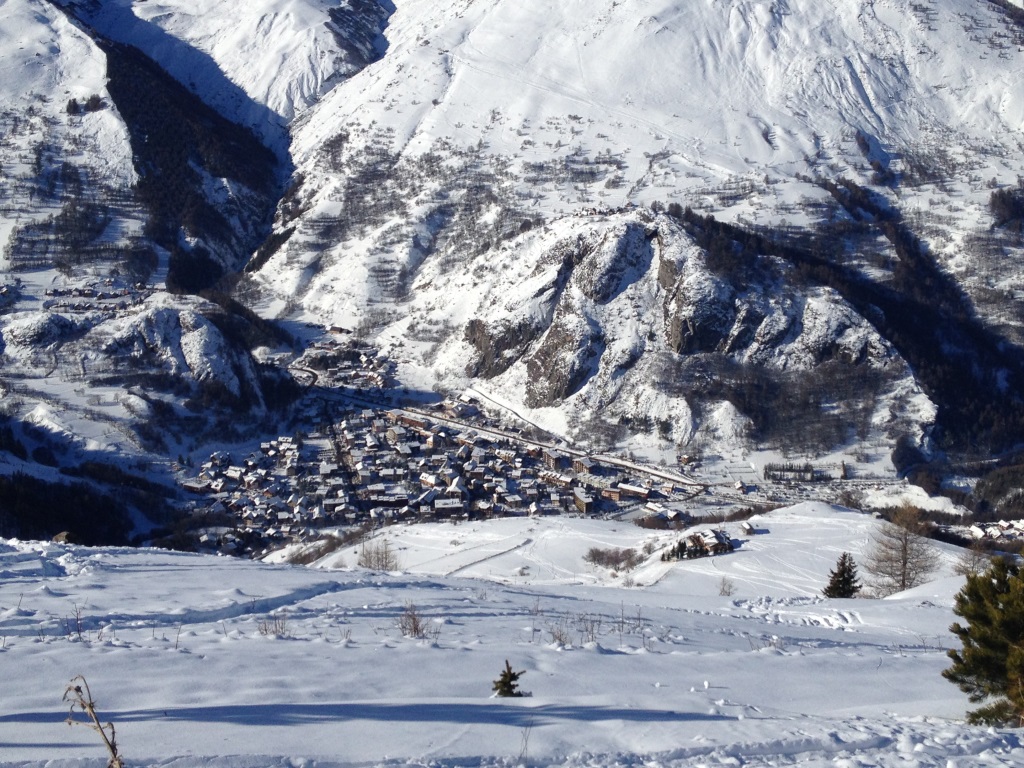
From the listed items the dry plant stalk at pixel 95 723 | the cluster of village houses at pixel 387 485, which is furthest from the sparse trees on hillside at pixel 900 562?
the dry plant stalk at pixel 95 723

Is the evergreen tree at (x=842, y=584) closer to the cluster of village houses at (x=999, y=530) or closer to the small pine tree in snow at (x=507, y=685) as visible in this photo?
the small pine tree in snow at (x=507, y=685)

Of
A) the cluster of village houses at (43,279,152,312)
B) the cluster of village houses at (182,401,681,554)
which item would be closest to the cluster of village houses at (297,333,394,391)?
the cluster of village houses at (182,401,681,554)

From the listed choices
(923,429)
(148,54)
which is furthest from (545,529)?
(148,54)

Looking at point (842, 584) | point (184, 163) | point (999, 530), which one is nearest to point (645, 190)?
point (999, 530)

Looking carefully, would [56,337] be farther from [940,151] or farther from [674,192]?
[940,151]

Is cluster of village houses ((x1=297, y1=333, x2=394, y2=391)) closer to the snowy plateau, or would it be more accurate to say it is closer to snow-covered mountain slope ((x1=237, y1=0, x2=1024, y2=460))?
the snowy plateau

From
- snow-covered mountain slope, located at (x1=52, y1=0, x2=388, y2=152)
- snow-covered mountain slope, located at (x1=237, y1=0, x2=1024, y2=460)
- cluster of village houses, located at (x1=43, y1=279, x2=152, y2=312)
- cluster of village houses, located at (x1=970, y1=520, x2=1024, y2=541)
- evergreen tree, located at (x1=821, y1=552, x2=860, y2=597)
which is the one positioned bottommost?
cluster of village houses, located at (x1=970, y1=520, x2=1024, y2=541)

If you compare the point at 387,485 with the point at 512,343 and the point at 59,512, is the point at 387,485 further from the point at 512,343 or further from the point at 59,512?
the point at 512,343
